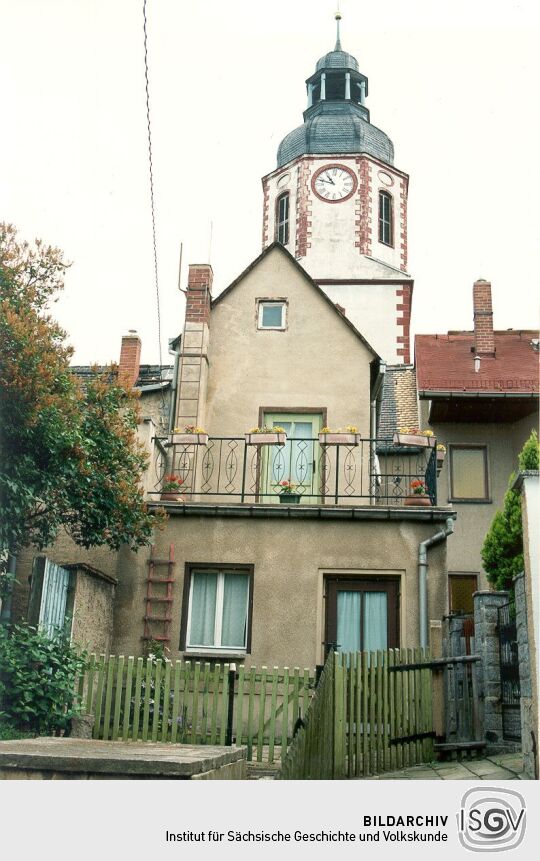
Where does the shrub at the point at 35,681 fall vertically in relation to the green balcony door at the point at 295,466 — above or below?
below

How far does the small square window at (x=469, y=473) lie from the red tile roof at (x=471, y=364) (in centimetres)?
155

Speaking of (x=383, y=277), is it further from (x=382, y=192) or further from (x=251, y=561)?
(x=251, y=561)

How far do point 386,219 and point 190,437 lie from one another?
69.1ft

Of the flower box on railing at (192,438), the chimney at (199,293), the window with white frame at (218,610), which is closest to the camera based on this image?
the window with white frame at (218,610)

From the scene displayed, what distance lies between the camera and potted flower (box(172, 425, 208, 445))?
14.1 meters

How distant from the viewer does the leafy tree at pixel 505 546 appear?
18.0 m

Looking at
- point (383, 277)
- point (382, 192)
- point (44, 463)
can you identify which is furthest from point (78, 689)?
point (382, 192)

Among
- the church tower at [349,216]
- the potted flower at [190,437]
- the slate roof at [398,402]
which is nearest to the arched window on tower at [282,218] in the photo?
the church tower at [349,216]

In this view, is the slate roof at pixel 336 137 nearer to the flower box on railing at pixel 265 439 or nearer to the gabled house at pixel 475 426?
the gabled house at pixel 475 426

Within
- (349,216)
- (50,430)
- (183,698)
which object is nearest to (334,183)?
(349,216)

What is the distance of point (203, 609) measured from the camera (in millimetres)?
12938

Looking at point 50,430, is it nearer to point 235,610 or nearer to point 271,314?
point 235,610

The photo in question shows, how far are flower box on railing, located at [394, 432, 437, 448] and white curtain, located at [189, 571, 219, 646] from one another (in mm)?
3059
